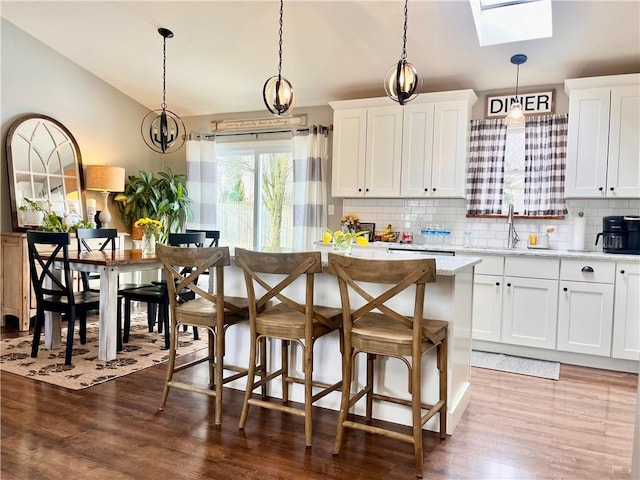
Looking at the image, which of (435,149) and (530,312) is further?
(435,149)

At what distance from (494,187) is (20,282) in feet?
15.8

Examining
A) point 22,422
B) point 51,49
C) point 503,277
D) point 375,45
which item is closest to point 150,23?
point 51,49

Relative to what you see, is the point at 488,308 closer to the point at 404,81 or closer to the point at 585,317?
the point at 585,317

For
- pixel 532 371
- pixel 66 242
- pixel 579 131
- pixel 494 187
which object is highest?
pixel 579 131

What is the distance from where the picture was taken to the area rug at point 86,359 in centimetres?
324

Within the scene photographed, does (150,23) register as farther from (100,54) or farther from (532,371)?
(532,371)

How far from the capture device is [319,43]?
4344 millimetres

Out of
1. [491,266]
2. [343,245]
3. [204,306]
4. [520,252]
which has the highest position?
[343,245]

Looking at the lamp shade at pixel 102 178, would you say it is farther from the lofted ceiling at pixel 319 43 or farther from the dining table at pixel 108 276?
the dining table at pixel 108 276

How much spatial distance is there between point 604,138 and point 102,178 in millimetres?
5243

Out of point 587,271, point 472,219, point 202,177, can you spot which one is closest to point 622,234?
point 587,271

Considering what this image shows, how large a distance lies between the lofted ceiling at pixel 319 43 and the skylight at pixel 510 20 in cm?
8

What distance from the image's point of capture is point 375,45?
424cm

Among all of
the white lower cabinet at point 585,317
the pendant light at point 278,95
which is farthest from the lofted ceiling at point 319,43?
the white lower cabinet at point 585,317
